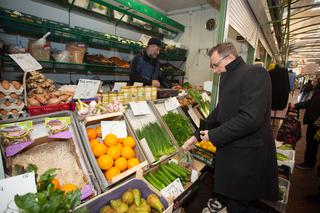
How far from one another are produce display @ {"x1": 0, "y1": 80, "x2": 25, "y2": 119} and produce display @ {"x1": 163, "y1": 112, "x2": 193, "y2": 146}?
1385 millimetres

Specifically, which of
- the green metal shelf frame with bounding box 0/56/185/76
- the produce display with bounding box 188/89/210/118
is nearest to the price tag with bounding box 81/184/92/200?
the produce display with bounding box 188/89/210/118

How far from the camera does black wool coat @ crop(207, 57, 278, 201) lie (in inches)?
52.0

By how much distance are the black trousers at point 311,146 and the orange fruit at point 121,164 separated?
396cm

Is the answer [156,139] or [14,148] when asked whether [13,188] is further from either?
[156,139]

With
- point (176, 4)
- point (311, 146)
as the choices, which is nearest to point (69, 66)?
point (176, 4)

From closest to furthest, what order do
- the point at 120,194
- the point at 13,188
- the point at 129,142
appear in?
the point at 13,188 < the point at 120,194 < the point at 129,142

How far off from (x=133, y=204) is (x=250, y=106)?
1.05 metres

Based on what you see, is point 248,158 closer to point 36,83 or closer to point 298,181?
point 36,83

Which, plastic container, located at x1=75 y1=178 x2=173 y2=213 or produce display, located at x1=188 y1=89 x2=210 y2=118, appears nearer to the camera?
plastic container, located at x1=75 y1=178 x2=173 y2=213

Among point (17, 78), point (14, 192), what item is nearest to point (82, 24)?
point (17, 78)

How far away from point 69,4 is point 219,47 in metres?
3.25

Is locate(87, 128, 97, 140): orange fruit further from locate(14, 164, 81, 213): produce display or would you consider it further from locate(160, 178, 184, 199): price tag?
locate(160, 178, 184, 199): price tag

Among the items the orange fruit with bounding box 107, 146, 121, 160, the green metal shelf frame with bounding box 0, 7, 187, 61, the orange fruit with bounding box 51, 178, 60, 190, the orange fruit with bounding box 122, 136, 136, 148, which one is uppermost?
the green metal shelf frame with bounding box 0, 7, 187, 61

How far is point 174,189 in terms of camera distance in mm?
1408
